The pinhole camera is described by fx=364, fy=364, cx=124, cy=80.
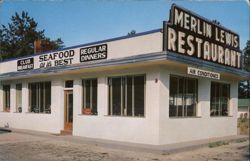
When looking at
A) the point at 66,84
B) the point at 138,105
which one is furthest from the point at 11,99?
the point at 138,105

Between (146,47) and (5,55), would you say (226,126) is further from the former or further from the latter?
(5,55)

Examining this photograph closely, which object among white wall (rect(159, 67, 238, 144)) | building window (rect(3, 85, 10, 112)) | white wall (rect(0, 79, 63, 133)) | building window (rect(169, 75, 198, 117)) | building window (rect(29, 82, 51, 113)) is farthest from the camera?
building window (rect(3, 85, 10, 112))

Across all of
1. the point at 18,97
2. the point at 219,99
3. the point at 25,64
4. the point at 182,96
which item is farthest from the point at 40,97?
the point at 219,99

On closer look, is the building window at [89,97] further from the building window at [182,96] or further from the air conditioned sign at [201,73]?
the air conditioned sign at [201,73]

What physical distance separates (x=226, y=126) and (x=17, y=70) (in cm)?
1173

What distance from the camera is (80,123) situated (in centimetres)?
1597

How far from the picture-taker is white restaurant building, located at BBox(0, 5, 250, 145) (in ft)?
42.4

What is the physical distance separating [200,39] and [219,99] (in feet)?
13.9

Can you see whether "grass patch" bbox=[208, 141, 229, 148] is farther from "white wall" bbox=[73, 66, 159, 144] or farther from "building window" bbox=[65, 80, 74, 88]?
"building window" bbox=[65, 80, 74, 88]

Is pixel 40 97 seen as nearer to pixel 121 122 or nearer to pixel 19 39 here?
pixel 121 122

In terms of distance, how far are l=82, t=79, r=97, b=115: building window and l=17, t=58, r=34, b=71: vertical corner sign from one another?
15.3ft

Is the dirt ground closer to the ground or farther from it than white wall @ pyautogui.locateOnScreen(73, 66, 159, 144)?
closer to the ground

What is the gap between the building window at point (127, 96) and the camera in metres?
13.6

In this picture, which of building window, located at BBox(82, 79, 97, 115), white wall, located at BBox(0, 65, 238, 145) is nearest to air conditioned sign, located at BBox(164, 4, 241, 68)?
white wall, located at BBox(0, 65, 238, 145)
